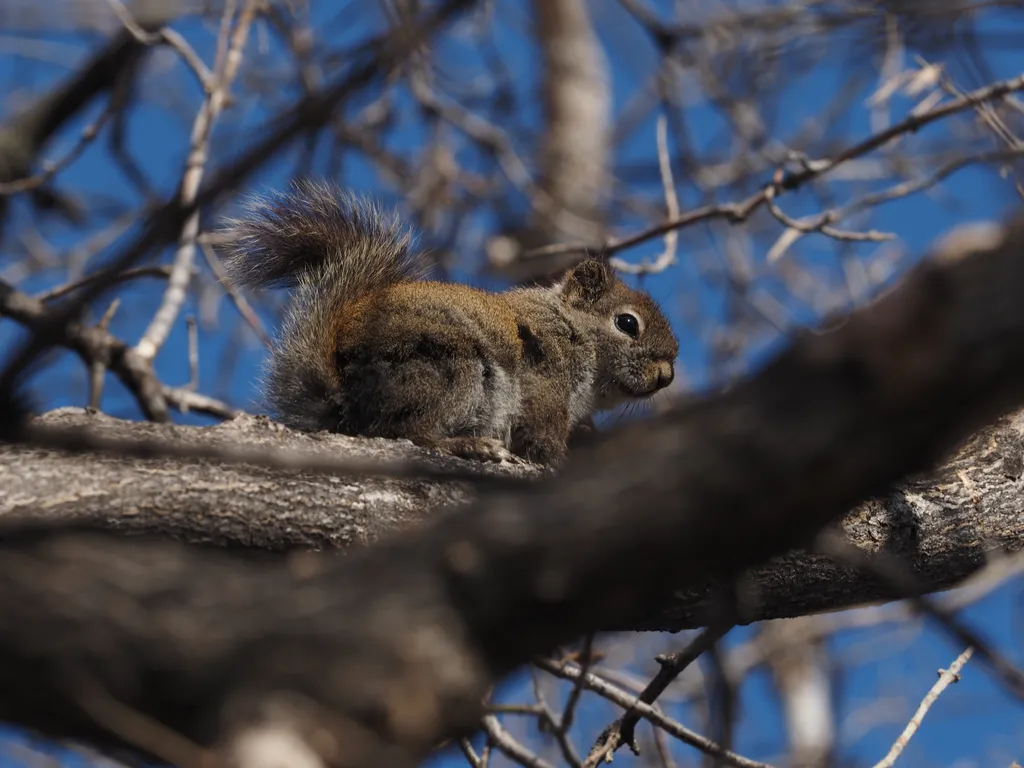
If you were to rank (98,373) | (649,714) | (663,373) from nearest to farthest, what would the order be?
1. (649,714)
2. (98,373)
3. (663,373)

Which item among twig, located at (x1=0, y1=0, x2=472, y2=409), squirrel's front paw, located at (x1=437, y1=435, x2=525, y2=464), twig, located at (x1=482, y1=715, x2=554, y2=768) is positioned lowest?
twig, located at (x1=0, y1=0, x2=472, y2=409)

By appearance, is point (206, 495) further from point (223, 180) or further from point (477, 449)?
point (223, 180)

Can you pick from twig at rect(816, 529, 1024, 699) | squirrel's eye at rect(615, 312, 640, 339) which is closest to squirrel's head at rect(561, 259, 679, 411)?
squirrel's eye at rect(615, 312, 640, 339)

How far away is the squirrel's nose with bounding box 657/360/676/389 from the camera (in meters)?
4.70

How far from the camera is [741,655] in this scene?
797 cm

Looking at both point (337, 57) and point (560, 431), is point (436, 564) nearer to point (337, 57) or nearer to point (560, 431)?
point (337, 57)

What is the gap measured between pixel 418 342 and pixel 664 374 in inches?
55.0

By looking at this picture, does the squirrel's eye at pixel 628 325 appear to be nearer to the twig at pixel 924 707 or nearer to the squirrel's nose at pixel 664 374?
the squirrel's nose at pixel 664 374

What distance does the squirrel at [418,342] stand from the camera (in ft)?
11.9

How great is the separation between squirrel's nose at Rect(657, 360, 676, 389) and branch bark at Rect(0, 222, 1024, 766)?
325 centimetres

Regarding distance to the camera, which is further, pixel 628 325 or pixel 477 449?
pixel 628 325

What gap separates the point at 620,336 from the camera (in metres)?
4.75

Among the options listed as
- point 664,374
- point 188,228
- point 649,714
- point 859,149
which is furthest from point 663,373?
point 649,714

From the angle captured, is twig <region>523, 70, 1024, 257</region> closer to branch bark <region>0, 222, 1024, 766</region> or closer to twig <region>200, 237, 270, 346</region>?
twig <region>200, 237, 270, 346</region>
